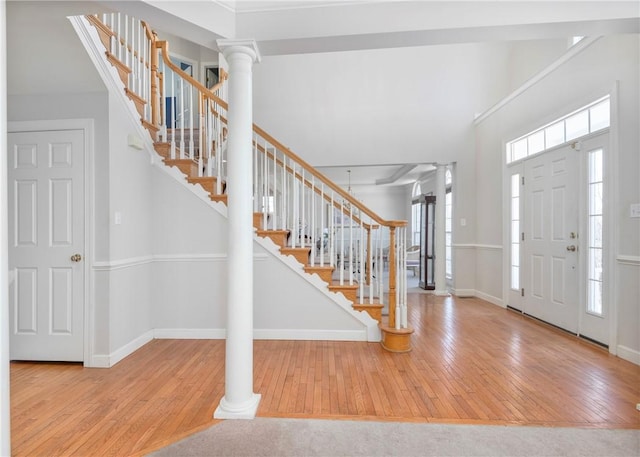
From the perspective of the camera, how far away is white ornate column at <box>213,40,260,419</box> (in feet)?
6.27

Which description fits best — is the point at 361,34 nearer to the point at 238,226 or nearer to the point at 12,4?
the point at 238,226

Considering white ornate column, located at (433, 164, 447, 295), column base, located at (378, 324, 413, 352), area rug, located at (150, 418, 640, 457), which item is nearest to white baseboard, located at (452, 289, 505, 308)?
white ornate column, located at (433, 164, 447, 295)

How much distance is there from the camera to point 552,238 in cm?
366

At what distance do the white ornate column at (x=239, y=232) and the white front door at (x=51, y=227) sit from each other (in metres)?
1.61

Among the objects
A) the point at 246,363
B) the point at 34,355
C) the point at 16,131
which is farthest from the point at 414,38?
the point at 34,355

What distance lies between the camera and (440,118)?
539 centimetres

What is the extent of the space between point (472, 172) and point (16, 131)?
5.83m

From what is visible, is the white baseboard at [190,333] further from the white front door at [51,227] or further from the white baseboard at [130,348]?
the white front door at [51,227]

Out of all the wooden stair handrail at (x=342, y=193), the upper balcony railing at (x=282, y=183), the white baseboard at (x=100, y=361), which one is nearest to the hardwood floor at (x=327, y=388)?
the white baseboard at (x=100, y=361)

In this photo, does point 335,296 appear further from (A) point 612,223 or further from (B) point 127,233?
(A) point 612,223

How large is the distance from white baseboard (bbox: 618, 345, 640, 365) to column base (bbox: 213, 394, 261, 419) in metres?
3.10

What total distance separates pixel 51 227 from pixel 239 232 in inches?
75.3

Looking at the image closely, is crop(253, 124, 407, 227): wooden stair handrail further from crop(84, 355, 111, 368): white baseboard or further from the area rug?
crop(84, 355, 111, 368): white baseboard

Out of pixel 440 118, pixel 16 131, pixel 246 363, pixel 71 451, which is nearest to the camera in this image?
pixel 71 451
